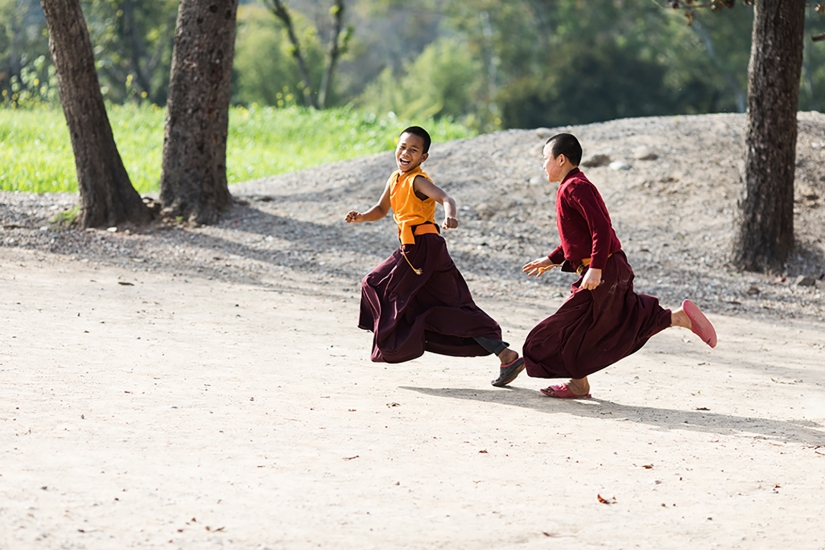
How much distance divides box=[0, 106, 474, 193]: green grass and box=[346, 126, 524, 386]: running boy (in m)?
9.01

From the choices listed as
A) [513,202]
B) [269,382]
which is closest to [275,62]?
[513,202]

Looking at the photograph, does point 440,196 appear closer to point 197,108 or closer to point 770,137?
point 770,137

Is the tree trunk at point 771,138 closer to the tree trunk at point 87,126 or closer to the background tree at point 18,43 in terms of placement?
the tree trunk at point 87,126

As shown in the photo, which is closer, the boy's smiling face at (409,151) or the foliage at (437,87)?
the boy's smiling face at (409,151)

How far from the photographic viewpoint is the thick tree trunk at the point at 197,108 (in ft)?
38.0

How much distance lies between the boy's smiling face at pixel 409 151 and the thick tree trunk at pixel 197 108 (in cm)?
614

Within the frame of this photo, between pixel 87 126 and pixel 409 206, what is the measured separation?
626 cm

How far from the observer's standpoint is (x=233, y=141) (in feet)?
65.7

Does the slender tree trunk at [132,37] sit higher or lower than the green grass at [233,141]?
higher

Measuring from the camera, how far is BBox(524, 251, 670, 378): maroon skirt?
5602 millimetres

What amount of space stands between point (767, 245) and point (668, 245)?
1131 mm

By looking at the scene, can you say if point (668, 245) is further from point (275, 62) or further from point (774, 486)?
point (275, 62)

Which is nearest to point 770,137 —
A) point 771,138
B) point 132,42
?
point 771,138

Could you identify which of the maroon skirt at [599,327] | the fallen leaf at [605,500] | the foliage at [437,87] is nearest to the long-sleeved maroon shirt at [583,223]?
the maroon skirt at [599,327]
